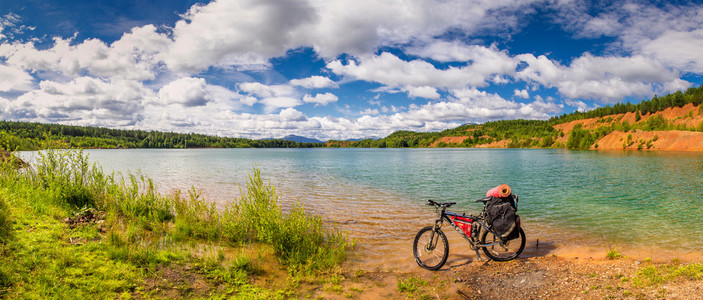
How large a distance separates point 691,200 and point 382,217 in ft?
66.8

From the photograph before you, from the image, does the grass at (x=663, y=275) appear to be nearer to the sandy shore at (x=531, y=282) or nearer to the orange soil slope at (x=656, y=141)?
the sandy shore at (x=531, y=282)

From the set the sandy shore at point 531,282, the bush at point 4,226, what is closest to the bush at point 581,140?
the sandy shore at point 531,282

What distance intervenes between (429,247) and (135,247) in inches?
307

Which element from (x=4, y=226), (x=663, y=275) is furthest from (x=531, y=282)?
(x=4, y=226)

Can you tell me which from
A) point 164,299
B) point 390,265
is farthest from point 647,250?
point 164,299

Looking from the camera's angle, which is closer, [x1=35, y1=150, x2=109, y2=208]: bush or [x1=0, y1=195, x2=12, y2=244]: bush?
[x1=0, y1=195, x2=12, y2=244]: bush

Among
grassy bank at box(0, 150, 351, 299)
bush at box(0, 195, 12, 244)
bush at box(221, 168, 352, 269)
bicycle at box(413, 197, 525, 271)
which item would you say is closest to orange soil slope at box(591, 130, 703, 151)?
bicycle at box(413, 197, 525, 271)

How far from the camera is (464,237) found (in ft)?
29.7

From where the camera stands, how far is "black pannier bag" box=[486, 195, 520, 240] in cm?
845

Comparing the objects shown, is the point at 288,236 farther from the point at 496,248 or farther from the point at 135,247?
the point at 496,248

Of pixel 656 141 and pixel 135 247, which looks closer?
pixel 135 247

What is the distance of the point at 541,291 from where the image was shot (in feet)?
22.2

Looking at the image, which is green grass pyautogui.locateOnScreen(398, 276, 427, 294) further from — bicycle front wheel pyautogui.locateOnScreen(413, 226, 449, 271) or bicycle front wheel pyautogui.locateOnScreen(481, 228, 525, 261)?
bicycle front wheel pyautogui.locateOnScreen(481, 228, 525, 261)

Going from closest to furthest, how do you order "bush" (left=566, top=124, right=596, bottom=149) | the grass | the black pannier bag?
the grass < the black pannier bag < "bush" (left=566, top=124, right=596, bottom=149)
